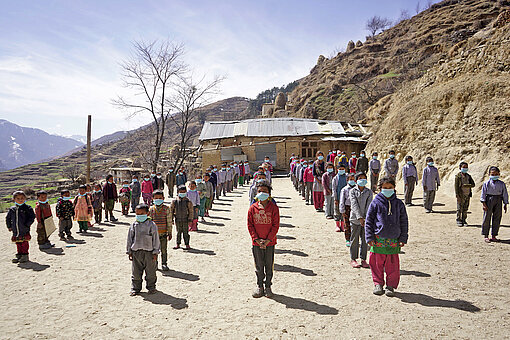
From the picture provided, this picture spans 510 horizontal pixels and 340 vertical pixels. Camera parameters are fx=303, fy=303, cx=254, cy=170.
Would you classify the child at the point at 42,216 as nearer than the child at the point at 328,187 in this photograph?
Yes

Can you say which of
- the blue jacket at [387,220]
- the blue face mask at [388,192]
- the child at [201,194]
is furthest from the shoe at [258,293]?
the child at [201,194]

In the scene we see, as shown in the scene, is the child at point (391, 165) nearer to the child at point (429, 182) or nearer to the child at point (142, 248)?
the child at point (429, 182)

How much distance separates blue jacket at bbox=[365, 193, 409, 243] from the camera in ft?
16.0

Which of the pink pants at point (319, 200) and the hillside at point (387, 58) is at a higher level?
the hillside at point (387, 58)

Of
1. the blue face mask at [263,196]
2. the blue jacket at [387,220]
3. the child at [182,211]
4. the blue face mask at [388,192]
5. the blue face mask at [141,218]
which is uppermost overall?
the blue face mask at [388,192]

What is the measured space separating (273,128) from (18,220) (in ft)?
86.1

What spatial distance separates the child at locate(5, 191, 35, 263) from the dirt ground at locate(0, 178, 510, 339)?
1.36ft

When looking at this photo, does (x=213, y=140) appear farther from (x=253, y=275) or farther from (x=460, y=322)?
(x=460, y=322)

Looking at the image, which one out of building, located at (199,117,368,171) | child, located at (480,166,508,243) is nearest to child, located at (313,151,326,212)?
child, located at (480,166,508,243)

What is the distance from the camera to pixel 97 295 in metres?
5.54

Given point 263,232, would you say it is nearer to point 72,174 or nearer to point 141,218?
point 141,218

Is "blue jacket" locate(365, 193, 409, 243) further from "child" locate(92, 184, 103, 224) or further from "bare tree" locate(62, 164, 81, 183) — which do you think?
"bare tree" locate(62, 164, 81, 183)

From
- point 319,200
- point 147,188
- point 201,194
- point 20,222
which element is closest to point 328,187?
point 319,200

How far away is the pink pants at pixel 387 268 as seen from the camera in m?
4.96
